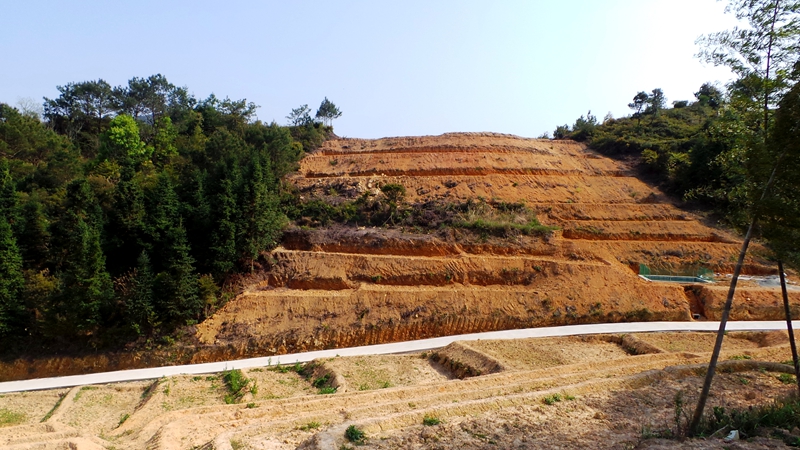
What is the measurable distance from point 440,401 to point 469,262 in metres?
10.3

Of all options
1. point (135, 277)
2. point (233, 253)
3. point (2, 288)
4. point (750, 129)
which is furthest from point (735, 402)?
point (2, 288)

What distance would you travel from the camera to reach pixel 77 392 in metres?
12.1

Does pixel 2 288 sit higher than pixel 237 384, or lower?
higher

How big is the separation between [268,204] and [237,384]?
798cm

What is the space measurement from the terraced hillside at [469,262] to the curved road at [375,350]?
0.83 m

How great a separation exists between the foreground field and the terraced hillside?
247cm

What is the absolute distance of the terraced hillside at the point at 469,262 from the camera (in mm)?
16453

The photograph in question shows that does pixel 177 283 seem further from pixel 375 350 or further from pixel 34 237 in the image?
pixel 375 350

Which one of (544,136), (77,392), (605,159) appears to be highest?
(544,136)

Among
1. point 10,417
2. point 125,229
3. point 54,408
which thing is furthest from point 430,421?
point 125,229

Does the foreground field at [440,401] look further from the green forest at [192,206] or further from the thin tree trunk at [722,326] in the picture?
the green forest at [192,206]

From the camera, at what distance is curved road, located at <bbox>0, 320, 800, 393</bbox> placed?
13.2 metres

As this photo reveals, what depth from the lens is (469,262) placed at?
18.8m

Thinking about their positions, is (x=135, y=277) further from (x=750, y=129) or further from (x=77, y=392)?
(x=750, y=129)
